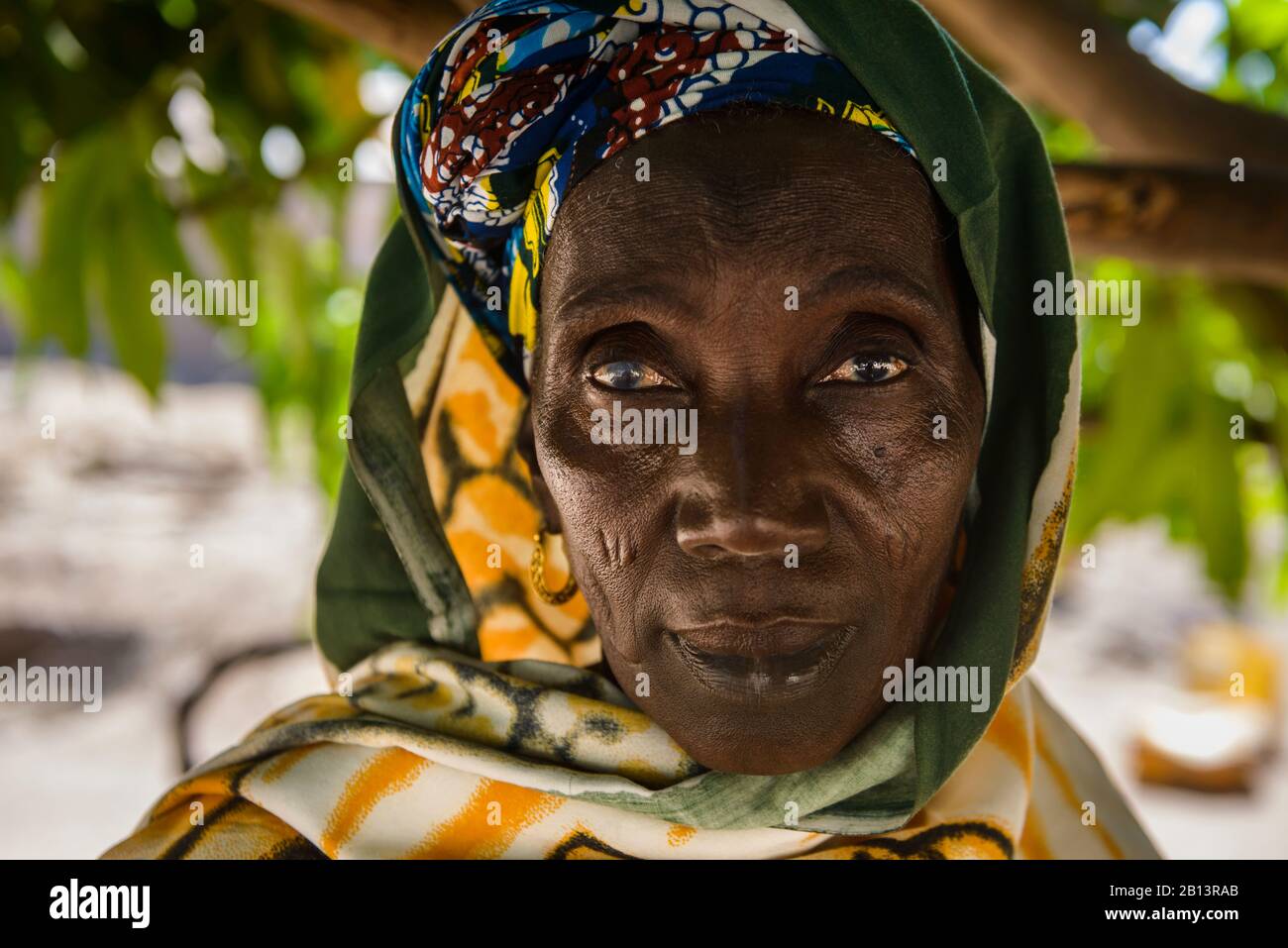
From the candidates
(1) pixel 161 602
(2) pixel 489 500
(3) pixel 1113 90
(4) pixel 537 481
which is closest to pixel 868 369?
(4) pixel 537 481

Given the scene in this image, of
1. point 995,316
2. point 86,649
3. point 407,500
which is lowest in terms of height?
point 86,649

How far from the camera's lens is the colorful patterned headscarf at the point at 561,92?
3.32ft

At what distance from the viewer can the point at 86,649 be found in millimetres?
6617

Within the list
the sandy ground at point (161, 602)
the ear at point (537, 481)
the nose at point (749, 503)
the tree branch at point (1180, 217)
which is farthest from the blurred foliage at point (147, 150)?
the sandy ground at point (161, 602)

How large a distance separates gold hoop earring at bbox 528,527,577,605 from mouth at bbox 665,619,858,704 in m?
0.33

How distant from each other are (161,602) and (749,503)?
22.8 feet

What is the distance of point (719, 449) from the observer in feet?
3.15

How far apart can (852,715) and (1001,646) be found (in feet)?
0.60

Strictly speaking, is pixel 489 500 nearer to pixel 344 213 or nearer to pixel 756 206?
pixel 756 206

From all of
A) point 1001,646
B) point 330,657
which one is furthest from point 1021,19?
point 330,657

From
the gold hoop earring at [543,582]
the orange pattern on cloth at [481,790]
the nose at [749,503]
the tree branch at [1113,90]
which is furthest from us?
the tree branch at [1113,90]

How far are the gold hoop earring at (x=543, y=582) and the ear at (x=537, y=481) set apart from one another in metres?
0.05

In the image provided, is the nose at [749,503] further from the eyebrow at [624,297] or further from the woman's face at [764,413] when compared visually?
the eyebrow at [624,297]
